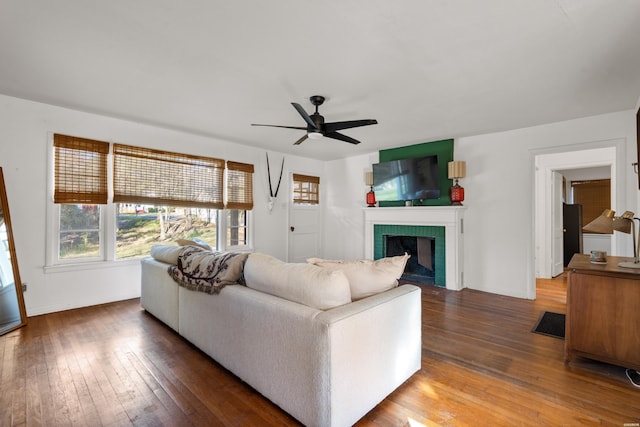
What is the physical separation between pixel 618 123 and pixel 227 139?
520cm

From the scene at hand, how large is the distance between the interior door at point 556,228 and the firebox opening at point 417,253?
2179mm

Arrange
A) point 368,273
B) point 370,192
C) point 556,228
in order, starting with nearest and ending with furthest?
point 368,273 < point 556,228 < point 370,192

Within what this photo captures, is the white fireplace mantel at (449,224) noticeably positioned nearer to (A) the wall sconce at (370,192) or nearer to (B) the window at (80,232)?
(A) the wall sconce at (370,192)

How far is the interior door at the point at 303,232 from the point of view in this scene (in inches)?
236

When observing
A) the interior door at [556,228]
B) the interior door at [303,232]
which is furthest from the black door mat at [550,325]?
the interior door at [303,232]

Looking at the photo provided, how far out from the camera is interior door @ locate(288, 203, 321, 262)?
6005 mm

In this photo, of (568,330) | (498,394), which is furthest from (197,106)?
(568,330)

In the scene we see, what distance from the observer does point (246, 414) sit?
1710 millimetres

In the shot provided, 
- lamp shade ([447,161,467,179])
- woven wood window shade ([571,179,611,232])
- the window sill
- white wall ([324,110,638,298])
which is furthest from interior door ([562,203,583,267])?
the window sill

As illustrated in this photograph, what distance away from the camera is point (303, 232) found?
20.4 feet

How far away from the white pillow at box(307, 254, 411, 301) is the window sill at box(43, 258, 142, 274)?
320cm

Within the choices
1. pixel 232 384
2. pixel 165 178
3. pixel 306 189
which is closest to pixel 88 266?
pixel 165 178

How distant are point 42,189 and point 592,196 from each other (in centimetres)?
941

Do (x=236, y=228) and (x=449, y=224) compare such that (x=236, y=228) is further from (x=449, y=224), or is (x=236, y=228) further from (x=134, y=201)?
(x=449, y=224)
